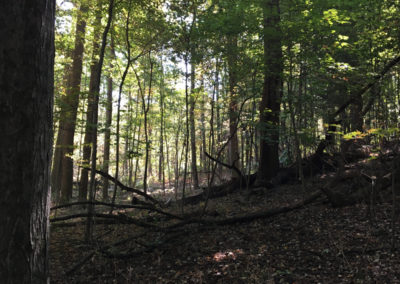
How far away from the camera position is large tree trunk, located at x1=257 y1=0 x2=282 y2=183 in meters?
6.52

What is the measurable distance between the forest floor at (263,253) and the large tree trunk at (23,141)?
8.55ft

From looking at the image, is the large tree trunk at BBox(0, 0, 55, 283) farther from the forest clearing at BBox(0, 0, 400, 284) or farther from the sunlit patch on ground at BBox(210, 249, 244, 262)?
the sunlit patch on ground at BBox(210, 249, 244, 262)

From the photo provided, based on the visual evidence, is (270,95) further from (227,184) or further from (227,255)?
(227,255)

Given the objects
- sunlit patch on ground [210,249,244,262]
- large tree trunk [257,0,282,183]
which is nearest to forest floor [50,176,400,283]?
sunlit patch on ground [210,249,244,262]

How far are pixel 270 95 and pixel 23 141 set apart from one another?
26.7 ft

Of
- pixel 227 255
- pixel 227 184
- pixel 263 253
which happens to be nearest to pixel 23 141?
pixel 227 255

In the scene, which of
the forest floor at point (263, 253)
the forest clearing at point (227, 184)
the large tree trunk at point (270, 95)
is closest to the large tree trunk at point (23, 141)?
the forest clearing at point (227, 184)

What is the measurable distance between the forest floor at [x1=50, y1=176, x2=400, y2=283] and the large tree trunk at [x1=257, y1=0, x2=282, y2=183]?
2.55 meters

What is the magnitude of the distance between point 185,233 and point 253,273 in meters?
2.13

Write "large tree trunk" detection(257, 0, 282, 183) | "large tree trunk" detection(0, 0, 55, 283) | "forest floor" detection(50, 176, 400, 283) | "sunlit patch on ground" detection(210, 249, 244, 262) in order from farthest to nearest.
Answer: "large tree trunk" detection(257, 0, 282, 183)
"sunlit patch on ground" detection(210, 249, 244, 262)
"forest floor" detection(50, 176, 400, 283)
"large tree trunk" detection(0, 0, 55, 283)

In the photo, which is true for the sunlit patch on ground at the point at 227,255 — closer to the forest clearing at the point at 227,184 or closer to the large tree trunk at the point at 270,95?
the forest clearing at the point at 227,184

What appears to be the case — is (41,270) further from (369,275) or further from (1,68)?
(369,275)

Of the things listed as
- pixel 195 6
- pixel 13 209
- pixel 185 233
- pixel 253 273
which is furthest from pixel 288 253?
pixel 195 6

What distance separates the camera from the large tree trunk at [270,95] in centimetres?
652
